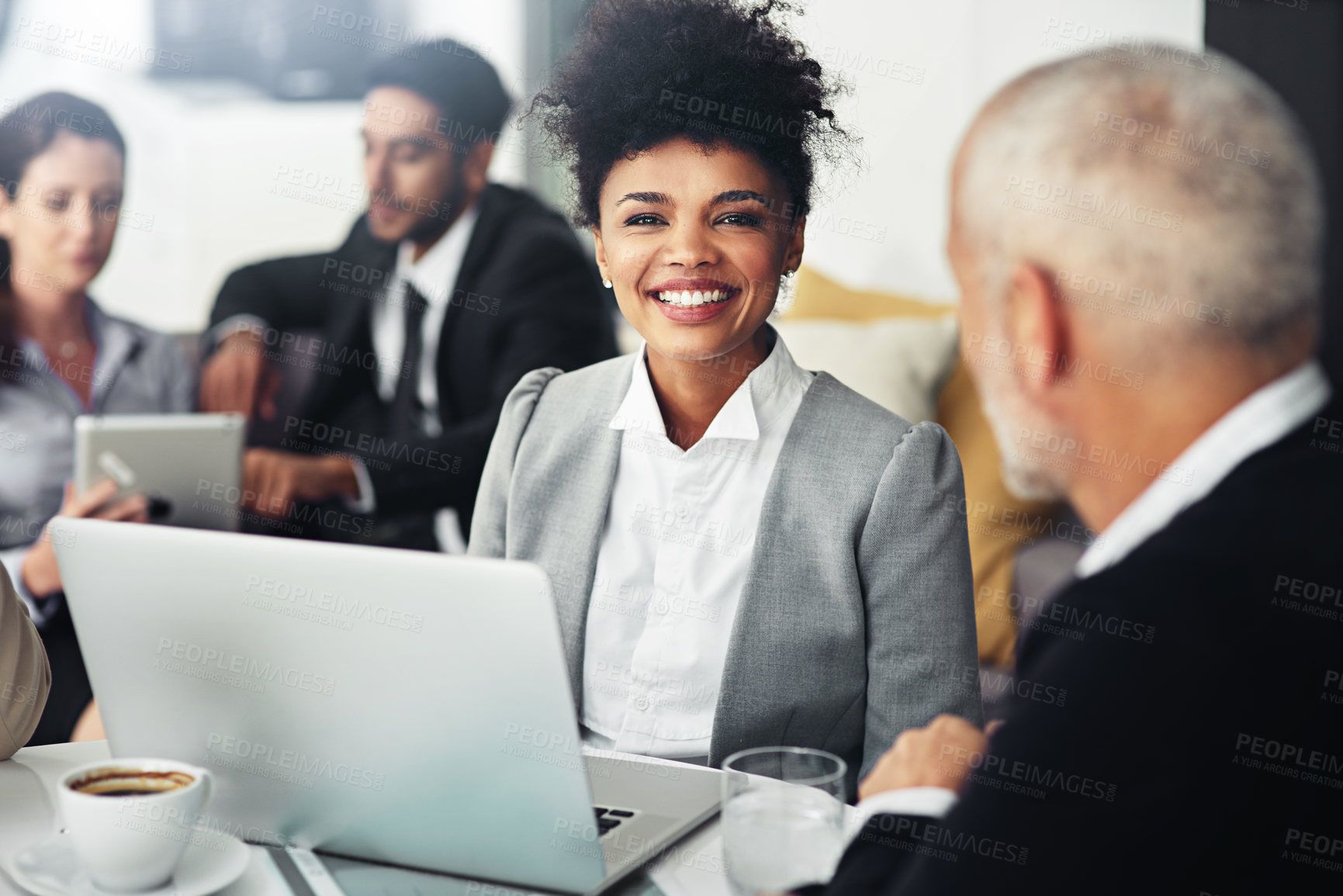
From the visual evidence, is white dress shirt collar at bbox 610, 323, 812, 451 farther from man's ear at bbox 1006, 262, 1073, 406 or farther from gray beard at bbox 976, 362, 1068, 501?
man's ear at bbox 1006, 262, 1073, 406

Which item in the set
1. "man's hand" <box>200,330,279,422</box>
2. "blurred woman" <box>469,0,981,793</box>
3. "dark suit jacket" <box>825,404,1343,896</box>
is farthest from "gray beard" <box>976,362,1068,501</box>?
"man's hand" <box>200,330,279,422</box>

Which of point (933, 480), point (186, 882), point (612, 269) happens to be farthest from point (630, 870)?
point (612, 269)

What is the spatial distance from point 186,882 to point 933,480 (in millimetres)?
822

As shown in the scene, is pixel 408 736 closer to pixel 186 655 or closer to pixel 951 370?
pixel 186 655

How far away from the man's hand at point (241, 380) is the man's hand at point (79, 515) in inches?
22.1

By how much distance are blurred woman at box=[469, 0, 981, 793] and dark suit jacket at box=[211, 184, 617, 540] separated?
44.4 inches

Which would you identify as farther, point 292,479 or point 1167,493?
point 292,479

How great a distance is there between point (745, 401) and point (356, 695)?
0.66m

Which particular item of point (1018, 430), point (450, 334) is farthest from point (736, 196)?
point (450, 334)

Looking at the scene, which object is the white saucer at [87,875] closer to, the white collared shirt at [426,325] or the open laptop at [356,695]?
the open laptop at [356,695]

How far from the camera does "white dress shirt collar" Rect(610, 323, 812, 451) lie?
1320mm

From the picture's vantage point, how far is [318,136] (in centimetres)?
306

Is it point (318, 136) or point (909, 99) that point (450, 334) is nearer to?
point (318, 136)

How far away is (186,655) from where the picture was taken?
84cm
